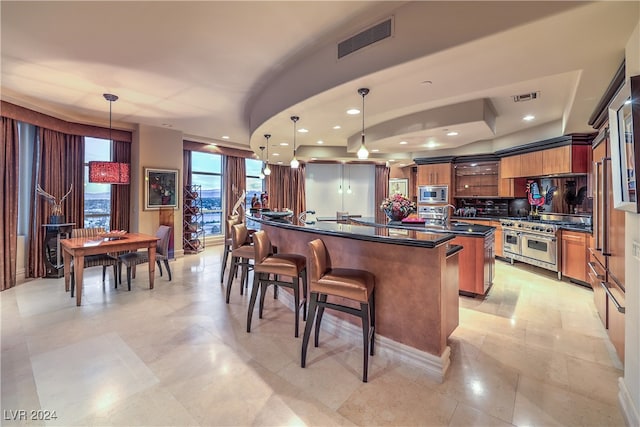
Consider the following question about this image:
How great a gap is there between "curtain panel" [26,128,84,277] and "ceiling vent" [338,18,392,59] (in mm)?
5294

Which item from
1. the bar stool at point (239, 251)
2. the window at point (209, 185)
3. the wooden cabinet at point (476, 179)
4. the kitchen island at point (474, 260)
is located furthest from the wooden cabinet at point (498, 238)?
the window at point (209, 185)

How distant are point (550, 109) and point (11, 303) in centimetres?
806

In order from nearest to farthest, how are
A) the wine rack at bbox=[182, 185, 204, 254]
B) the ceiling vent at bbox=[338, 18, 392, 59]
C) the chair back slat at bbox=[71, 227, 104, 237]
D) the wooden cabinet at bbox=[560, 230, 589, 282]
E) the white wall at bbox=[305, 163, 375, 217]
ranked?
the ceiling vent at bbox=[338, 18, 392, 59] → the wooden cabinet at bbox=[560, 230, 589, 282] → the chair back slat at bbox=[71, 227, 104, 237] → the wine rack at bbox=[182, 185, 204, 254] → the white wall at bbox=[305, 163, 375, 217]

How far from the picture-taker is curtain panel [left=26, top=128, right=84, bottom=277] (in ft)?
15.5

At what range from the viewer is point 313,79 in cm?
290

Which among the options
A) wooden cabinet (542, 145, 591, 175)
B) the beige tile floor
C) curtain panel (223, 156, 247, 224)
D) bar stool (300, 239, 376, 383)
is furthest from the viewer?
curtain panel (223, 156, 247, 224)

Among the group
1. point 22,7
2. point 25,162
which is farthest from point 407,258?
point 25,162

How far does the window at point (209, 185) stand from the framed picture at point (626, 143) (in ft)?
24.9

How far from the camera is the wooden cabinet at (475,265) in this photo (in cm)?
370

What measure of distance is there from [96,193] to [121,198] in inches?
17.1

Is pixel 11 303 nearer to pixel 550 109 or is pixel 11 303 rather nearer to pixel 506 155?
pixel 550 109

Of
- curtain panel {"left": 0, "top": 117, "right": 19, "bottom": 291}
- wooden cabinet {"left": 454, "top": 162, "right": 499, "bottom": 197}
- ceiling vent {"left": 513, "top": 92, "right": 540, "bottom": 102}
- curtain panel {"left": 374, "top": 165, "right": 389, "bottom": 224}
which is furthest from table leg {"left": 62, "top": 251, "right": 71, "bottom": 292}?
wooden cabinet {"left": 454, "top": 162, "right": 499, "bottom": 197}

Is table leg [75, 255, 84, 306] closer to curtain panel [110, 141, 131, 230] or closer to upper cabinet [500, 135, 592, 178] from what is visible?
curtain panel [110, 141, 131, 230]

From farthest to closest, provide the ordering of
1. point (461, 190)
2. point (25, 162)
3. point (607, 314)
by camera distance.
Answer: point (461, 190)
point (25, 162)
point (607, 314)
